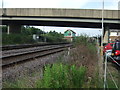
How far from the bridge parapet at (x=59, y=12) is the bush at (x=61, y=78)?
38.8 metres

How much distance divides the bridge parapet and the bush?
38.8m

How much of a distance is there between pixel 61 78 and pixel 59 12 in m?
40.3

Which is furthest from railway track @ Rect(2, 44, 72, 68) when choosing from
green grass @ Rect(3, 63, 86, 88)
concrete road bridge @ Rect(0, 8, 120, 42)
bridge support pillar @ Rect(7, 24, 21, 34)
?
bridge support pillar @ Rect(7, 24, 21, 34)

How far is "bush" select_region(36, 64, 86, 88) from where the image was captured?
4863 mm

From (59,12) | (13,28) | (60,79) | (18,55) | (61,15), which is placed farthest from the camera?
(13,28)

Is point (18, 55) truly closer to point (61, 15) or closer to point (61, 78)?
point (61, 78)

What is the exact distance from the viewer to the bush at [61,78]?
4.86 m

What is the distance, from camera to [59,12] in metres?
44.5

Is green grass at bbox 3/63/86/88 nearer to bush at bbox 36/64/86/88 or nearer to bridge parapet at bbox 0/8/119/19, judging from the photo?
bush at bbox 36/64/86/88

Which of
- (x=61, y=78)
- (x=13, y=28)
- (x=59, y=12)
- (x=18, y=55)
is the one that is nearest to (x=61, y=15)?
(x=59, y=12)

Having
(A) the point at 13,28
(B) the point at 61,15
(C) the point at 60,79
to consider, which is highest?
(B) the point at 61,15

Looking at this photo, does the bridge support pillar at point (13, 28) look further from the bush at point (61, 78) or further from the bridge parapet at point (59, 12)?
the bush at point (61, 78)

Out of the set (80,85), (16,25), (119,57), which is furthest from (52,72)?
(16,25)

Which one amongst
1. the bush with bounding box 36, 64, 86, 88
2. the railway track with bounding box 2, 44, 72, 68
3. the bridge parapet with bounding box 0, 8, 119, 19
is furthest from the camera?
the bridge parapet with bounding box 0, 8, 119, 19
